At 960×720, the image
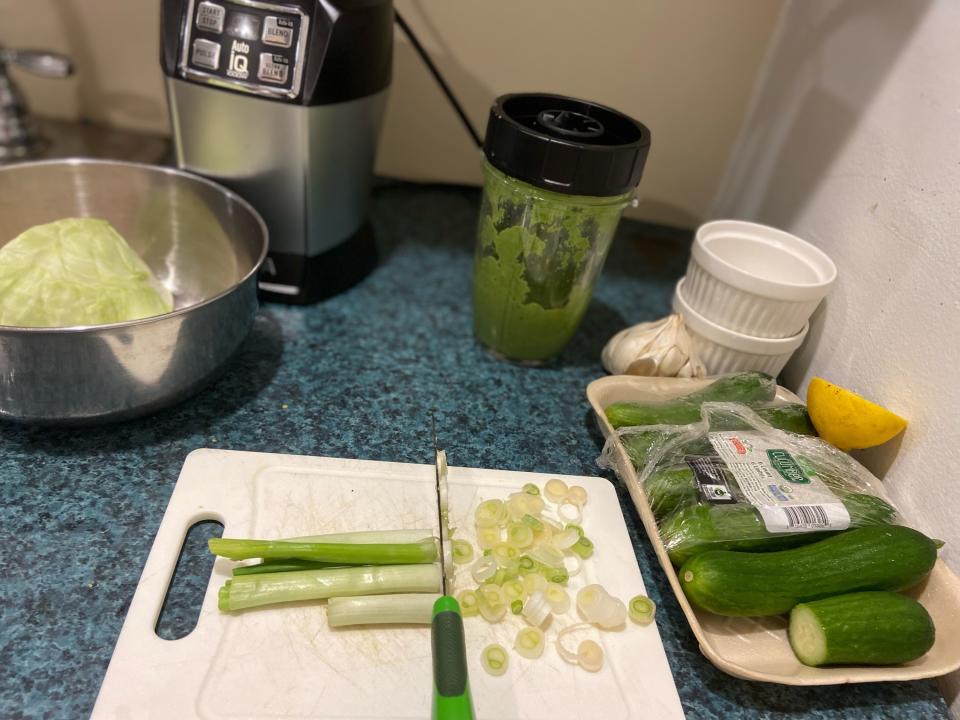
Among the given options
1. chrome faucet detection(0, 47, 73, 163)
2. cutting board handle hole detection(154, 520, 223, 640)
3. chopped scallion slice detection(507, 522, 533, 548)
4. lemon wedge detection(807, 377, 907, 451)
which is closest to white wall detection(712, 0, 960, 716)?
lemon wedge detection(807, 377, 907, 451)

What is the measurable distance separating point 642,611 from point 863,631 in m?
0.17

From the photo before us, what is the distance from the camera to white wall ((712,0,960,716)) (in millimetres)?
642

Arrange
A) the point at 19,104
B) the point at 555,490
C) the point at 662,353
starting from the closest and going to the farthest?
the point at 555,490 < the point at 662,353 < the point at 19,104

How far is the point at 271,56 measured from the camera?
2.36 ft

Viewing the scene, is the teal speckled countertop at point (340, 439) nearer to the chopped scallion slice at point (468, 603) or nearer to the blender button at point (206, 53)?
the chopped scallion slice at point (468, 603)

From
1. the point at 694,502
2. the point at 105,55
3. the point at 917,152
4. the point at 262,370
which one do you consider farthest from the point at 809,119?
the point at 105,55

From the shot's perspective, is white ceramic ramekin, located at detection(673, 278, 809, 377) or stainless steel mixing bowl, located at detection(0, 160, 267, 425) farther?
white ceramic ramekin, located at detection(673, 278, 809, 377)

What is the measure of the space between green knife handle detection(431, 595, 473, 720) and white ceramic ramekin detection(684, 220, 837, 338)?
18.3 inches

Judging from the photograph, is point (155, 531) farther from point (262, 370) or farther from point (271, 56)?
point (271, 56)

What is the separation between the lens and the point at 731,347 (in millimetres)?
784

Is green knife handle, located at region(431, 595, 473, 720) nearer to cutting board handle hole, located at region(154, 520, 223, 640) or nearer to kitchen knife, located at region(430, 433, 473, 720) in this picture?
kitchen knife, located at region(430, 433, 473, 720)

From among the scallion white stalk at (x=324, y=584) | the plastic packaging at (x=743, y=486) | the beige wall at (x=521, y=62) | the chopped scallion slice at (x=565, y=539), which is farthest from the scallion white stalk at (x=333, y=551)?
the beige wall at (x=521, y=62)

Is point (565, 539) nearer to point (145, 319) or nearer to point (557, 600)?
point (557, 600)

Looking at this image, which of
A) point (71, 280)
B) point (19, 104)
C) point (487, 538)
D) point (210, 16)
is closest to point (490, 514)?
point (487, 538)
